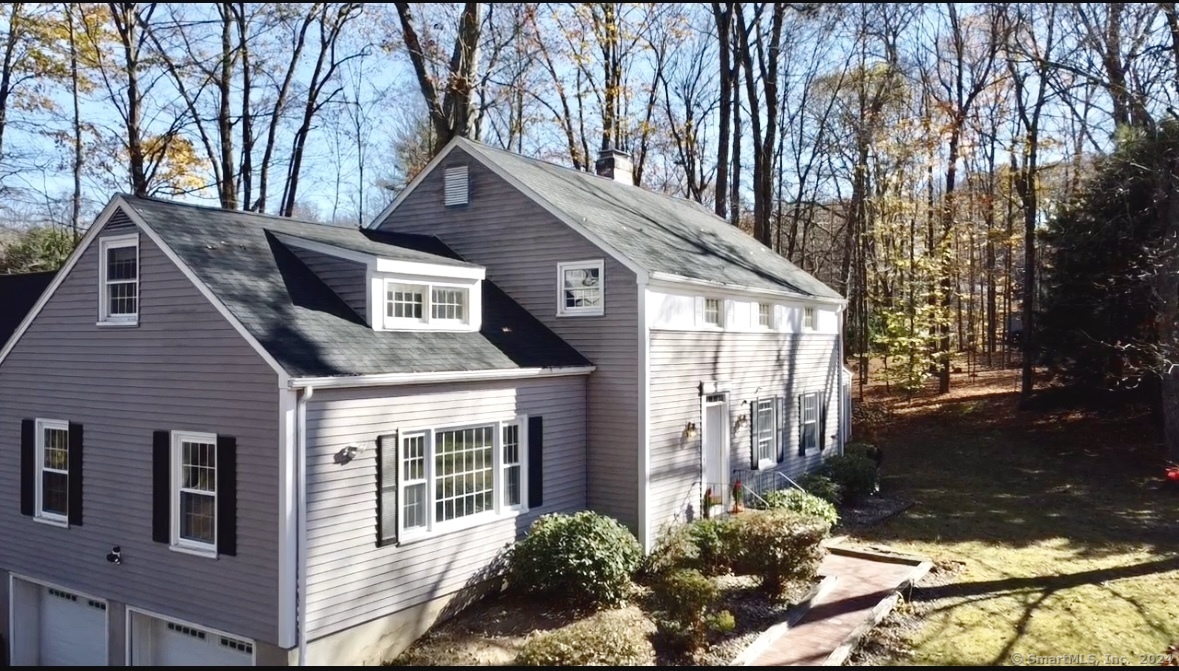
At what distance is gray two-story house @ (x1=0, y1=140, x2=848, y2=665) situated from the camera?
950 centimetres

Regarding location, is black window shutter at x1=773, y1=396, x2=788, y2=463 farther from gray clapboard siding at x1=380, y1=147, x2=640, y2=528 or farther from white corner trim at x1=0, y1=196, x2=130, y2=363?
white corner trim at x1=0, y1=196, x2=130, y2=363

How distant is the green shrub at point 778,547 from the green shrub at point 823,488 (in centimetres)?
514

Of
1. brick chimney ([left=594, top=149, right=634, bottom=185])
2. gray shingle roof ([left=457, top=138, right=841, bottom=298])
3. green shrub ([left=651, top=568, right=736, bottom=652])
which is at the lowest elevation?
green shrub ([left=651, top=568, right=736, bottom=652])

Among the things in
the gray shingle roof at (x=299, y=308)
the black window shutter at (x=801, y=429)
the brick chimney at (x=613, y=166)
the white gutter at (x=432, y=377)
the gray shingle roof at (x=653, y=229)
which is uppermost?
the brick chimney at (x=613, y=166)

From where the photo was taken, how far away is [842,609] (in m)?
11.6

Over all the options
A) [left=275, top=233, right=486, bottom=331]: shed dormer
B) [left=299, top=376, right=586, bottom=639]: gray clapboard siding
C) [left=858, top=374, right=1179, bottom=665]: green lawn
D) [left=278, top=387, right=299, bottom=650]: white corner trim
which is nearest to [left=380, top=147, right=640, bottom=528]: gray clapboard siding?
[left=299, top=376, right=586, bottom=639]: gray clapboard siding

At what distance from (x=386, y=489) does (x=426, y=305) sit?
3157 millimetres

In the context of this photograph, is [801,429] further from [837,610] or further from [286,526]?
[286,526]

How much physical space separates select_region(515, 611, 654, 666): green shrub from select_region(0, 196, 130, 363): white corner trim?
8.08 meters

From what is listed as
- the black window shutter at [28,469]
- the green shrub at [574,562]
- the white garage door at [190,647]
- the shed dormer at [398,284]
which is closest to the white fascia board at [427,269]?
the shed dormer at [398,284]

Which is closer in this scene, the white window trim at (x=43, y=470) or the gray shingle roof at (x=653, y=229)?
the white window trim at (x=43, y=470)

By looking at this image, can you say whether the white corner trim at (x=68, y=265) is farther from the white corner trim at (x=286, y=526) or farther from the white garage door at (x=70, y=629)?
the white corner trim at (x=286, y=526)

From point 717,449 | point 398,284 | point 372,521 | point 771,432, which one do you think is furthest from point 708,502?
point 398,284

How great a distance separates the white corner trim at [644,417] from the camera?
1316 centimetres
